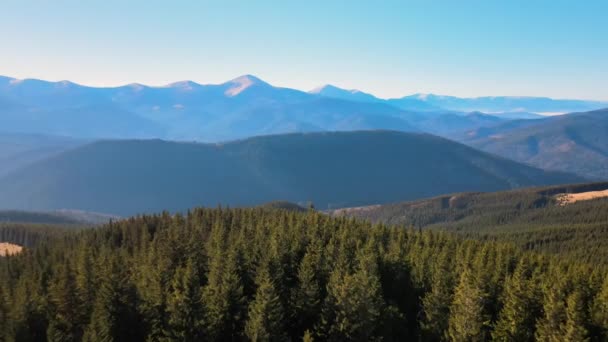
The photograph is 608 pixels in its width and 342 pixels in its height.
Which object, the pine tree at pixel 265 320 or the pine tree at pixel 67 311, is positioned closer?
the pine tree at pixel 265 320

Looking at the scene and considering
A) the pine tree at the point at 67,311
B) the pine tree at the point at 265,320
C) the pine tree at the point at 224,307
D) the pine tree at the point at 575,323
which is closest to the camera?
the pine tree at the point at 575,323

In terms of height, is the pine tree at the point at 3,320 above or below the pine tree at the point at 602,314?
below

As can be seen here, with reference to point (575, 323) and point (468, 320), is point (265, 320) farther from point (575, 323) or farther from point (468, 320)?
point (575, 323)

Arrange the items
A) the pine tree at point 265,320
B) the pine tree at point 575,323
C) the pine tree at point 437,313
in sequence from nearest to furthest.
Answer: the pine tree at point 575,323 < the pine tree at point 265,320 < the pine tree at point 437,313

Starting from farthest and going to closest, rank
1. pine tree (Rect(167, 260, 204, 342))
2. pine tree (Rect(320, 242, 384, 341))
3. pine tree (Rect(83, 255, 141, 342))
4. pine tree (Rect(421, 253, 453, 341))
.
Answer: pine tree (Rect(421, 253, 453, 341))
pine tree (Rect(83, 255, 141, 342))
pine tree (Rect(320, 242, 384, 341))
pine tree (Rect(167, 260, 204, 342))

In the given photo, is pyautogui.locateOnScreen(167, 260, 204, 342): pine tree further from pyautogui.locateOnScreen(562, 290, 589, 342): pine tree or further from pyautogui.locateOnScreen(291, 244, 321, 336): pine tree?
pyautogui.locateOnScreen(562, 290, 589, 342): pine tree

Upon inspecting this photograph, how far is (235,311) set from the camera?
197 ft

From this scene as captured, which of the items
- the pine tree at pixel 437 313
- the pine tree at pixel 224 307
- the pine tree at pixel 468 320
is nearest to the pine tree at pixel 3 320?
the pine tree at pixel 224 307

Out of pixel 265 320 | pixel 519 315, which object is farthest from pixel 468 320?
pixel 265 320

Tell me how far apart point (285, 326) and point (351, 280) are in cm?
1131

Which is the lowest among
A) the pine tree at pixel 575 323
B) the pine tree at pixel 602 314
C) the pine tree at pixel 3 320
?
the pine tree at pixel 3 320

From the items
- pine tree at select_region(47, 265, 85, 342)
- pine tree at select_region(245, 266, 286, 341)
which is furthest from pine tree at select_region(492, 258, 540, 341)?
pine tree at select_region(47, 265, 85, 342)

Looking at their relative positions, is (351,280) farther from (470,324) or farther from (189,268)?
(189,268)

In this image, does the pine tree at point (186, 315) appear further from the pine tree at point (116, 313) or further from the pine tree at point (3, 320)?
the pine tree at point (3, 320)
